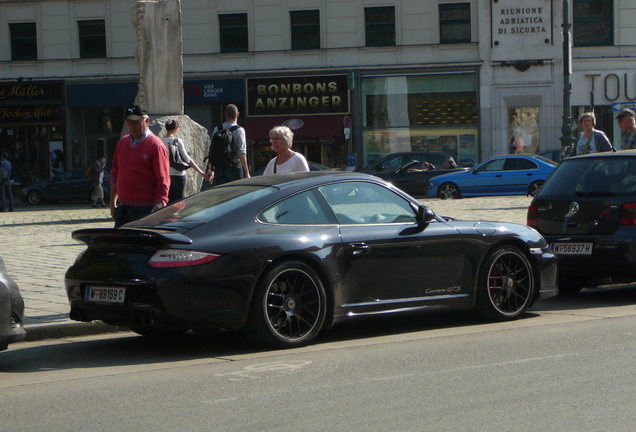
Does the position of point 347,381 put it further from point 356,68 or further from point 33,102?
point 33,102

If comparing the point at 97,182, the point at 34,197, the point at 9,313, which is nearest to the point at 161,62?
the point at 9,313

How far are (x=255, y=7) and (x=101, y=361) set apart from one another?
33118 millimetres

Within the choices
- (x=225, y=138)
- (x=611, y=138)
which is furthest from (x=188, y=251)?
(x=611, y=138)

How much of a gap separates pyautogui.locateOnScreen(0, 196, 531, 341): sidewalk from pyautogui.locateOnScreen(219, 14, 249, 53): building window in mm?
13744

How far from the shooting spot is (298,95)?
38.7 meters

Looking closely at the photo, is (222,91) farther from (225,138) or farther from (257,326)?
(257,326)

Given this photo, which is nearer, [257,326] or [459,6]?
[257,326]

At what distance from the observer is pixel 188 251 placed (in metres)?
6.89

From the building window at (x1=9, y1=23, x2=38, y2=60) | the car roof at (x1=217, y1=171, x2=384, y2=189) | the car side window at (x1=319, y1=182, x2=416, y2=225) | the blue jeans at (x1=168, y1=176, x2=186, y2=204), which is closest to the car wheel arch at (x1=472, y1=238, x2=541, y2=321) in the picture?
the car side window at (x1=319, y1=182, x2=416, y2=225)

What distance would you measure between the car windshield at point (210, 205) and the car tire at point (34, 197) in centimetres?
2816

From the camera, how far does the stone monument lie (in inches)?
667

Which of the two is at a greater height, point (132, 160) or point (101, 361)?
point (132, 160)

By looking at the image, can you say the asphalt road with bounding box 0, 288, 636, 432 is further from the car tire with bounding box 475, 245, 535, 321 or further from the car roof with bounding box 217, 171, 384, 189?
the car roof with bounding box 217, 171, 384, 189

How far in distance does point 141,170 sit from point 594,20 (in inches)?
1301
